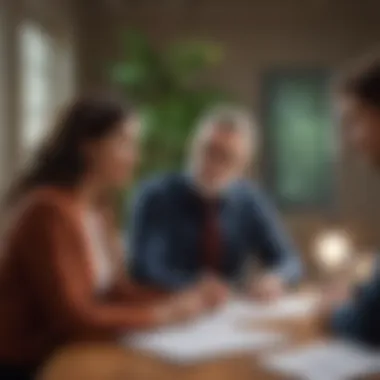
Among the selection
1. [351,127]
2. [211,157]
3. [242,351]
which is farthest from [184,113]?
[242,351]

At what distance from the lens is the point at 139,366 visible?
0.99m

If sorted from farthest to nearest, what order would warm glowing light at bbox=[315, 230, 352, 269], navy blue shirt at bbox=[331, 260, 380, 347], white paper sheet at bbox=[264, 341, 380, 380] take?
warm glowing light at bbox=[315, 230, 352, 269]
navy blue shirt at bbox=[331, 260, 380, 347]
white paper sheet at bbox=[264, 341, 380, 380]

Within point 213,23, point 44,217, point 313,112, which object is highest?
point 213,23

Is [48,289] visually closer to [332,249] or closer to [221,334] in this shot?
[221,334]

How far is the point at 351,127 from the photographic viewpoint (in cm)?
113

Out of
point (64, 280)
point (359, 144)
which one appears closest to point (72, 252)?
point (64, 280)

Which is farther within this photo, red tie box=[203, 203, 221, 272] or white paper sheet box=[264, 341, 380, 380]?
red tie box=[203, 203, 221, 272]

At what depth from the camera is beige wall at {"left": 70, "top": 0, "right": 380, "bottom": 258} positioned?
3.68ft

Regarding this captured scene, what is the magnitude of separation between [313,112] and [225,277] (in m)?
0.23

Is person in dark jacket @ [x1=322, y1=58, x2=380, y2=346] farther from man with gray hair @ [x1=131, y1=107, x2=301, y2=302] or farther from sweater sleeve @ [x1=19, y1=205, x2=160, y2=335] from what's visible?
sweater sleeve @ [x1=19, y1=205, x2=160, y2=335]

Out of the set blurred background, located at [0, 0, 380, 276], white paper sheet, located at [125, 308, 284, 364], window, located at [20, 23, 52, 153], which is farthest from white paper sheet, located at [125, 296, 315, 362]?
window, located at [20, 23, 52, 153]

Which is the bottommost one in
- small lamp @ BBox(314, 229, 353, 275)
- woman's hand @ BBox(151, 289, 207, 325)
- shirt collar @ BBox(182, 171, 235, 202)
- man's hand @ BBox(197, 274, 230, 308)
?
woman's hand @ BBox(151, 289, 207, 325)

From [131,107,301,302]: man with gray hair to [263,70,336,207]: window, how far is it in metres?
0.03

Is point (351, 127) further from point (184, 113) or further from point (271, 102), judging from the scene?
point (184, 113)
